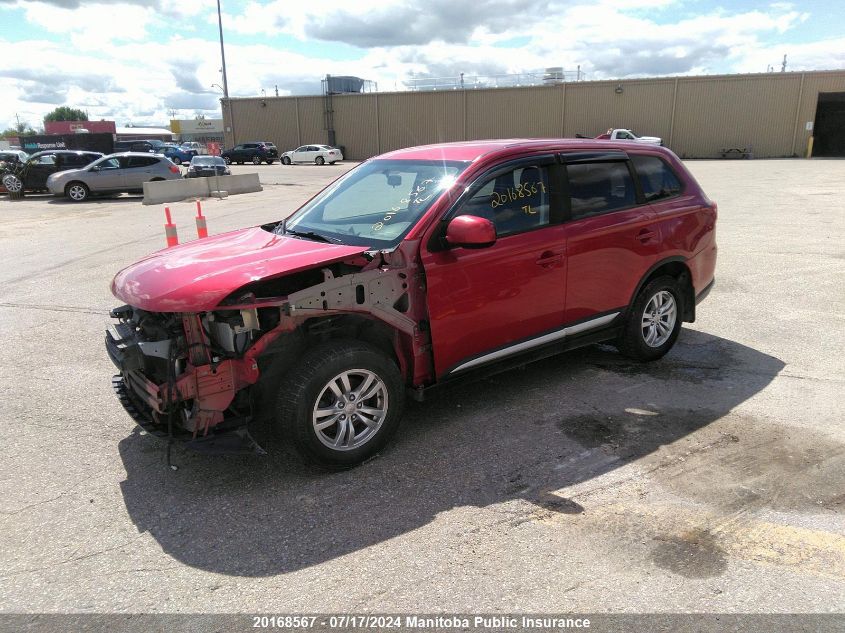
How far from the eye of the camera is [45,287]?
8.24 metres

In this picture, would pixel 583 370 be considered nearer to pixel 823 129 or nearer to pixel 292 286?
pixel 292 286

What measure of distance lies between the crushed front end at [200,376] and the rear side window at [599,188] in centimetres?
255

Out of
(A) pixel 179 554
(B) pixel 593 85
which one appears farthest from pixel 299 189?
(B) pixel 593 85

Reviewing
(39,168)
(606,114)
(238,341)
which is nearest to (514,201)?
(238,341)

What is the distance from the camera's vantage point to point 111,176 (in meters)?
20.7

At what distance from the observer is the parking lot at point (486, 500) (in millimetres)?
2668

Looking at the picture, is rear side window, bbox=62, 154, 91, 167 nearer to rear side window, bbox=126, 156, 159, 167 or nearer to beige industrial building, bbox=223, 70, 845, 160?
rear side window, bbox=126, 156, 159, 167

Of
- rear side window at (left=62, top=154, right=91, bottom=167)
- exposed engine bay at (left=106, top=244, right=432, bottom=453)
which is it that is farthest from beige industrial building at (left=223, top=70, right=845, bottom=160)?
exposed engine bay at (left=106, top=244, right=432, bottom=453)

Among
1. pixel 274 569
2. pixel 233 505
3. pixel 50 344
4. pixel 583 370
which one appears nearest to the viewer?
pixel 274 569

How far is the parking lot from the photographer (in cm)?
267

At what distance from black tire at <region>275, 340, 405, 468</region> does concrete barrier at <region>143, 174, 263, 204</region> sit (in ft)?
59.3

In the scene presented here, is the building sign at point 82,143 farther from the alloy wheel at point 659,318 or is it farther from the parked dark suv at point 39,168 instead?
the alloy wheel at point 659,318

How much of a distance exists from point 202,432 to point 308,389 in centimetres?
62

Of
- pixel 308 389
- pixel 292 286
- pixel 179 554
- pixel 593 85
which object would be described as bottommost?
pixel 179 554
